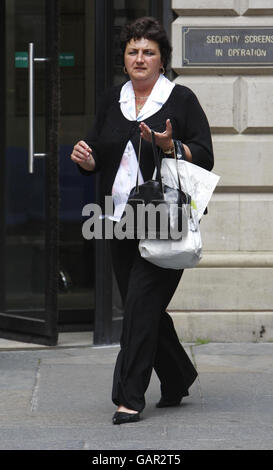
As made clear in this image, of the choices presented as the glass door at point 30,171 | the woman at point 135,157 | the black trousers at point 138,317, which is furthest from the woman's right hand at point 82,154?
the glass door at point 30,171

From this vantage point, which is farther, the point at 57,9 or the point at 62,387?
the point at 57,9

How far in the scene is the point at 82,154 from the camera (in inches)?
225

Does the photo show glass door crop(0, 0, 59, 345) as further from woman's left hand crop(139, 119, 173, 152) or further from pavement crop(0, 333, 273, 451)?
woman's left hand crop(139, 119, 173, 152)

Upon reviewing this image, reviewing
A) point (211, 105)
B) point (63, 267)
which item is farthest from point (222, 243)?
point (63, 267)

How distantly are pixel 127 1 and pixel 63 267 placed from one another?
235cm

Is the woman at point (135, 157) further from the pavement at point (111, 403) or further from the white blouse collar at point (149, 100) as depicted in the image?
the pavement at point (111, 403)

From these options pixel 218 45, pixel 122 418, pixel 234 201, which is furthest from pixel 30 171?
pixel 122 418

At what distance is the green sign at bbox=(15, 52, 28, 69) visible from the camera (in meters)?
8.48

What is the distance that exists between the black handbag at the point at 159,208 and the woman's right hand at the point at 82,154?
271 millimetres

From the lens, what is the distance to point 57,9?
7883mm

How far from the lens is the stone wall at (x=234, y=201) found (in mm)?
8094

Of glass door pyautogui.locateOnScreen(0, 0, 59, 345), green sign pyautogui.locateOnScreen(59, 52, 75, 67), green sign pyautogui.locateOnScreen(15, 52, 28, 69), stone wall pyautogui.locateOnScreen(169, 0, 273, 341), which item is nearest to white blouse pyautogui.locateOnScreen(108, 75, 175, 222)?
glass door pyautogui.locateOnScreen(0, 0, 59, 345)
